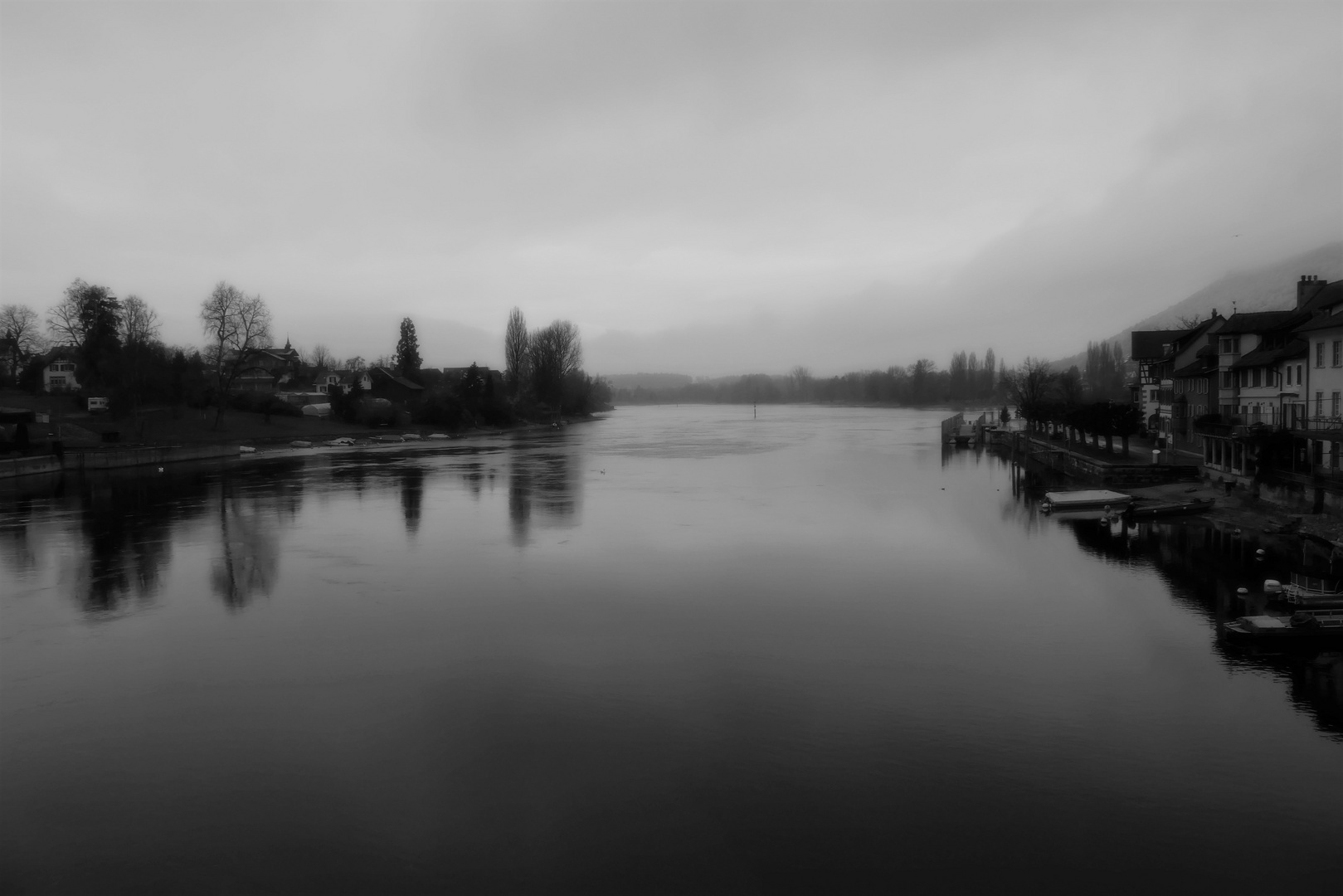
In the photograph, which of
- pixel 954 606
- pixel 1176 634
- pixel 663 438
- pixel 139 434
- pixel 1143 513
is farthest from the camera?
pixel 663 438

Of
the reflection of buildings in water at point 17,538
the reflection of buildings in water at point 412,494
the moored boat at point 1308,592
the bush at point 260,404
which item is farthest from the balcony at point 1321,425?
the bush at point 260,404

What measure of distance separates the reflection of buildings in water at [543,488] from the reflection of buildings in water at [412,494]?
254 centimetres

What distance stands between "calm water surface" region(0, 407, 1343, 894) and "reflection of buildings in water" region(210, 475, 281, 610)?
18cm

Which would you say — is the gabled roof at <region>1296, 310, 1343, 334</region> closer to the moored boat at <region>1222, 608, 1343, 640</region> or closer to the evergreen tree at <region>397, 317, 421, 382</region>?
the moored boat at <region>1222, 608, 1343, 640</region>

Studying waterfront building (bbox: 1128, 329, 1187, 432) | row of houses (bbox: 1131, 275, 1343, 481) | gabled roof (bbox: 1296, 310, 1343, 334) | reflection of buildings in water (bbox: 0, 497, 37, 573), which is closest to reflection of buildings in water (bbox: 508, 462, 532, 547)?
reflection of buildings in water (bbox: 0, 497, 37, 573)

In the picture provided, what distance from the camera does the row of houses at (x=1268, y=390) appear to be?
1988cm

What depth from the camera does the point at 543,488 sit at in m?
30.2

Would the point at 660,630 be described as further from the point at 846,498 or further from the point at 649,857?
the point at 846,498

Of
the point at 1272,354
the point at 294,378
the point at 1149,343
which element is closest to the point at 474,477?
the point at 1272,354

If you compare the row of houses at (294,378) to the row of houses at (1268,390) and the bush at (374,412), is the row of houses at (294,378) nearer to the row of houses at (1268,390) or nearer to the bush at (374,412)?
the bush at (374,412)

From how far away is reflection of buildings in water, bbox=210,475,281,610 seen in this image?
16.0 m

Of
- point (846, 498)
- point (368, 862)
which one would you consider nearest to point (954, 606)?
point (368, 862)

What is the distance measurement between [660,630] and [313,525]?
13.6 metres

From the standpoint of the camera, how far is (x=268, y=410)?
5272 centimetres
